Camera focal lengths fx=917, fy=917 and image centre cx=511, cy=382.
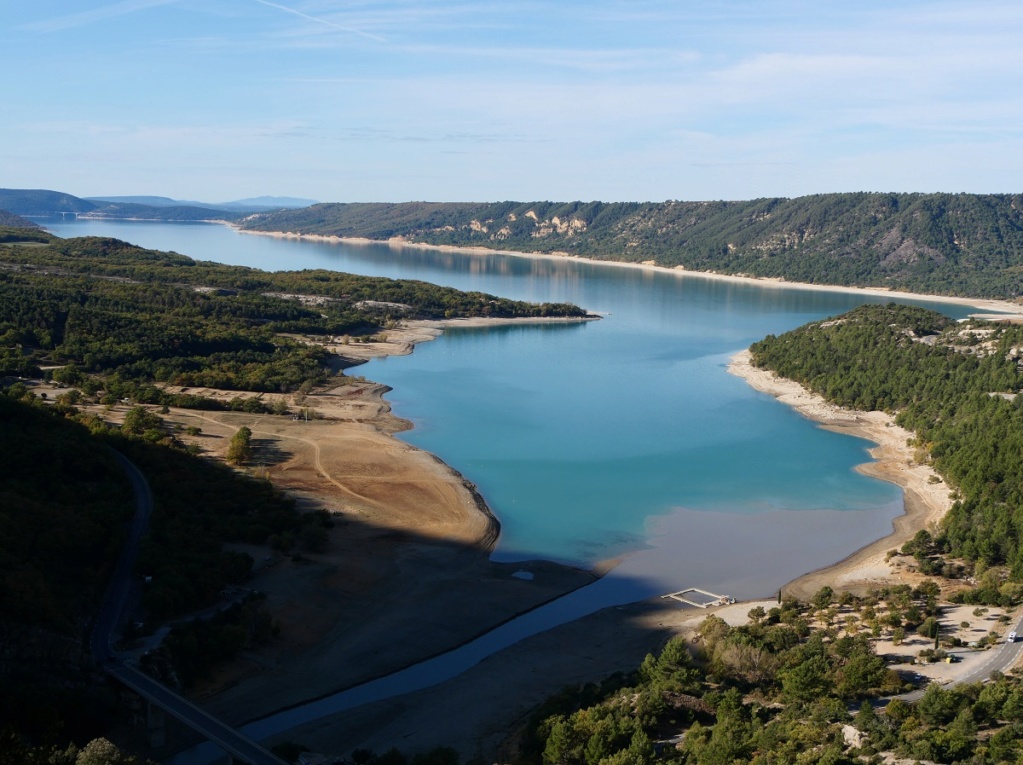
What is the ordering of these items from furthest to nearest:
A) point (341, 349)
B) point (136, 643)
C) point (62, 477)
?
point (341, 349) → point (62, 477) → point (136, 643)

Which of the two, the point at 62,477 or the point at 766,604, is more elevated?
the point at 62,477

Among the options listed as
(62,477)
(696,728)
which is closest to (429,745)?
(696,728)

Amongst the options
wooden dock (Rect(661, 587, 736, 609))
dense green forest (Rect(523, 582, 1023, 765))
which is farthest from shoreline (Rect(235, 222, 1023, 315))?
dense green forest (Rect(523, 582, 1023, 765))

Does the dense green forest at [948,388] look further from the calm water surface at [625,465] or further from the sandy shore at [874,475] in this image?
the calm water surface at [625,465]

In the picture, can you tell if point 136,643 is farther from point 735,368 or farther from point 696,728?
point 735,368

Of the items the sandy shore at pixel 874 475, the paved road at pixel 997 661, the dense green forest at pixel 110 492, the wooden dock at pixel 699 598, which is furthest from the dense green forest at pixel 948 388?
the dense green forest at pixel 110 492

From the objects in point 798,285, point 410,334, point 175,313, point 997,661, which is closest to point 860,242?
point 798,285
